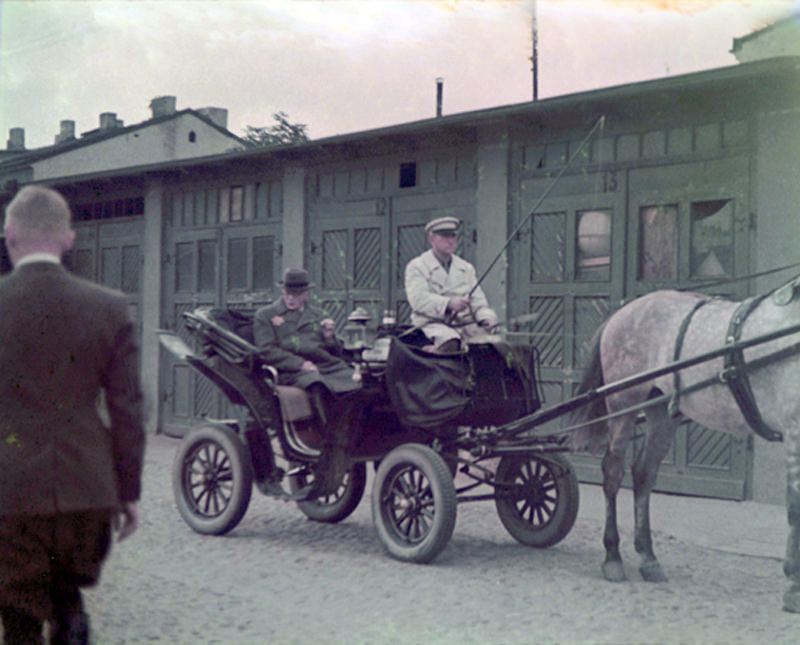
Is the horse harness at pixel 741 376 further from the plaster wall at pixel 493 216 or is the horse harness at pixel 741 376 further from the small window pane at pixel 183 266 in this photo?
the small window pane at pixel 183 266

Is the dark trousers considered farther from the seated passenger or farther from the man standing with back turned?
the seated passenger

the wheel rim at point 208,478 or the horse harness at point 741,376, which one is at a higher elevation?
the horse harness at point 741,376

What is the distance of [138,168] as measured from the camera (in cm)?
1122

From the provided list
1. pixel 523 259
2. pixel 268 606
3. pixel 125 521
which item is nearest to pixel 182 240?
pixel 523 259

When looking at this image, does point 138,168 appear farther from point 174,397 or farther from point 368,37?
point 368,37

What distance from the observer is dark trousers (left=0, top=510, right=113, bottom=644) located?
8.93 ft

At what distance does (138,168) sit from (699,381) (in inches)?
291

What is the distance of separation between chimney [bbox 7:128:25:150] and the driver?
2.91m

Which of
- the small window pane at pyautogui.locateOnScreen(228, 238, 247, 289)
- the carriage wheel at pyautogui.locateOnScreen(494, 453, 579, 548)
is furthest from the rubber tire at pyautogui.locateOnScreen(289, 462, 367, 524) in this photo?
the small window pane at pyautogui.locateOnScreen(228, 238, 247, 289)

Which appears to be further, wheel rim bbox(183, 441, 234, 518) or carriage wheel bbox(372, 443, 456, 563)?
wheel rim bbox(183, 441, 234, 518)

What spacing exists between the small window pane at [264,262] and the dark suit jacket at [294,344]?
5327 millimetres

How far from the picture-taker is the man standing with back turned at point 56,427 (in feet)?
8.70

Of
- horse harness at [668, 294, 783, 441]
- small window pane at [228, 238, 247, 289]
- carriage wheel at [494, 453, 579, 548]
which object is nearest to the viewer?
horse harness at [668, 294, 783, 441]

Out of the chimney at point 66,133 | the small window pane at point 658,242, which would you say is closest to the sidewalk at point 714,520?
the small window pane at point 658,242
